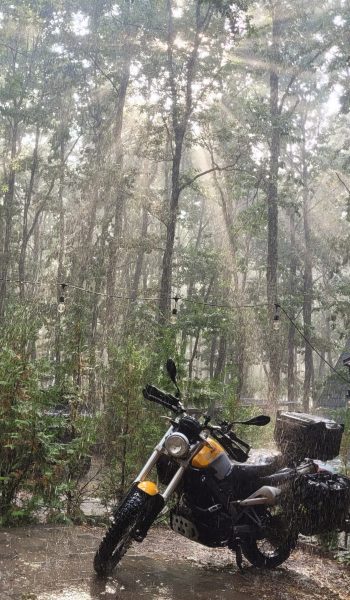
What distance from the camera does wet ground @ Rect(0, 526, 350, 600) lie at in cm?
397

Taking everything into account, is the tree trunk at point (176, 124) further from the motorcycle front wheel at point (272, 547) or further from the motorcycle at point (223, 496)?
the motorcycle at point (223, 496)

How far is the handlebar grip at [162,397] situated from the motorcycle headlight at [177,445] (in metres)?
0.36

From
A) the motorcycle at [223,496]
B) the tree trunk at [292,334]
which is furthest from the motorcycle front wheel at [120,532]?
the tree trunk at [292,334]

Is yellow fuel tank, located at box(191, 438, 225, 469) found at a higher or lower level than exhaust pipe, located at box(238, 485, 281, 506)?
higher

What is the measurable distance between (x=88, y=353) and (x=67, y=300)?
49.1 ft

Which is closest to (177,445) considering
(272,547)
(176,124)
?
(272,547)

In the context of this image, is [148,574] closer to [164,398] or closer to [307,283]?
[164,398]

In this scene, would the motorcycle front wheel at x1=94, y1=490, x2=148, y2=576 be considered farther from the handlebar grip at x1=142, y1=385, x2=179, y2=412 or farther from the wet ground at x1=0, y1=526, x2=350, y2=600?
the handlebar grip at x1=142, y1=385, x2=179, y2=412

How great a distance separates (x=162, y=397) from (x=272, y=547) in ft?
5.68

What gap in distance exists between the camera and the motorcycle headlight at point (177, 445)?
4.30m

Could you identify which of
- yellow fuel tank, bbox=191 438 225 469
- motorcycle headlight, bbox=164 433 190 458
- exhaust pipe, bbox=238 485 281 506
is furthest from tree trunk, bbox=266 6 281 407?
motorcycle headlight, bbox=164 433 190 458

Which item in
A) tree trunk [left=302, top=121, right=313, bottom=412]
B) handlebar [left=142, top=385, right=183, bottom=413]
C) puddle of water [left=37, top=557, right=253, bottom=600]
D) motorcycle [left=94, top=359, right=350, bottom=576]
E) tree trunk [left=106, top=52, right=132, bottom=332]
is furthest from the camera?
tree trunk [left=302, top=121, right=313, bottom=412]

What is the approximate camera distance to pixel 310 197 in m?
36.9

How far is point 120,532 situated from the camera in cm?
411
